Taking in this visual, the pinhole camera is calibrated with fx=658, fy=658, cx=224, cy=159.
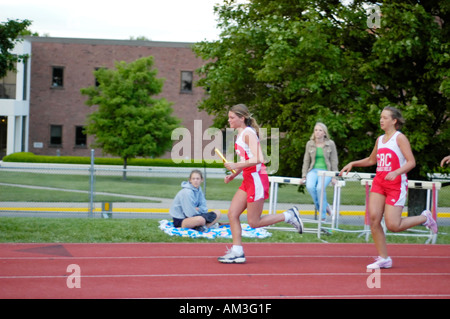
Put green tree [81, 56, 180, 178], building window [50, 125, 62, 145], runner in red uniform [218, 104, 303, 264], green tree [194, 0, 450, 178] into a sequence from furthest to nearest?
building window [50, 125, 62, 145]
green tree [81, 56, 180, 178]
green tree [194, 0, 450, 178]
runner in red uniform [218, 104, 303, 264]

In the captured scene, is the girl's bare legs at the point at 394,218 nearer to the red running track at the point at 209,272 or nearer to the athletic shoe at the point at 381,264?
the athletic shoe at the point at 381,264

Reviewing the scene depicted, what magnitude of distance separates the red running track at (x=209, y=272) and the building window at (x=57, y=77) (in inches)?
1455

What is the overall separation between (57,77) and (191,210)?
118 ft

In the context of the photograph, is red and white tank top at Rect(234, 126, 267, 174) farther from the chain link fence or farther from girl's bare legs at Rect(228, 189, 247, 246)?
the chain link fence

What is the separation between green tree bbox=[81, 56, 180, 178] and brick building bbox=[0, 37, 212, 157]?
10274mm

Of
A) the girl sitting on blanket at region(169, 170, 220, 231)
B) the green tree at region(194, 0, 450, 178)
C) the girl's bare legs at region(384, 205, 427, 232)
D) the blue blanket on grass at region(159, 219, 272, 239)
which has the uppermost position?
the green tree at region(194, 0, 450, 178)

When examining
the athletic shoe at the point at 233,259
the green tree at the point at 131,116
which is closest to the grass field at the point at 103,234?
the athletic shoe at the point at 233,259

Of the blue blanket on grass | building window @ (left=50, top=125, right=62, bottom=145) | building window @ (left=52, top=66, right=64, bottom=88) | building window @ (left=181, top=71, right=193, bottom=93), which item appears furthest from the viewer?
building window @ (left=181, top=71, right=193, bottom=93)

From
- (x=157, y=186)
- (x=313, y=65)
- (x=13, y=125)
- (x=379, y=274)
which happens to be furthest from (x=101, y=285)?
(x=13, y=125)

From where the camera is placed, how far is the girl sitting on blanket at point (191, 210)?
38.5 ft

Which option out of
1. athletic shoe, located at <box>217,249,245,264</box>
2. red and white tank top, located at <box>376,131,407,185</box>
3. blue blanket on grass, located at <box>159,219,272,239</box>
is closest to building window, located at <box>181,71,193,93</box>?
blue blanket on grass, located at <box>159,219,272,239</box>

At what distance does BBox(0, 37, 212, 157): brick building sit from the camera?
148 feet

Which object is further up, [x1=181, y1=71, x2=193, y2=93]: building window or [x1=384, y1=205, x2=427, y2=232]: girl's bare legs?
[x1=181, y1=71, x2=193, y2=93]: building window

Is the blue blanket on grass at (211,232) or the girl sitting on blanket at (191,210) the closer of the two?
the blue blanket on grass at (211,232)
